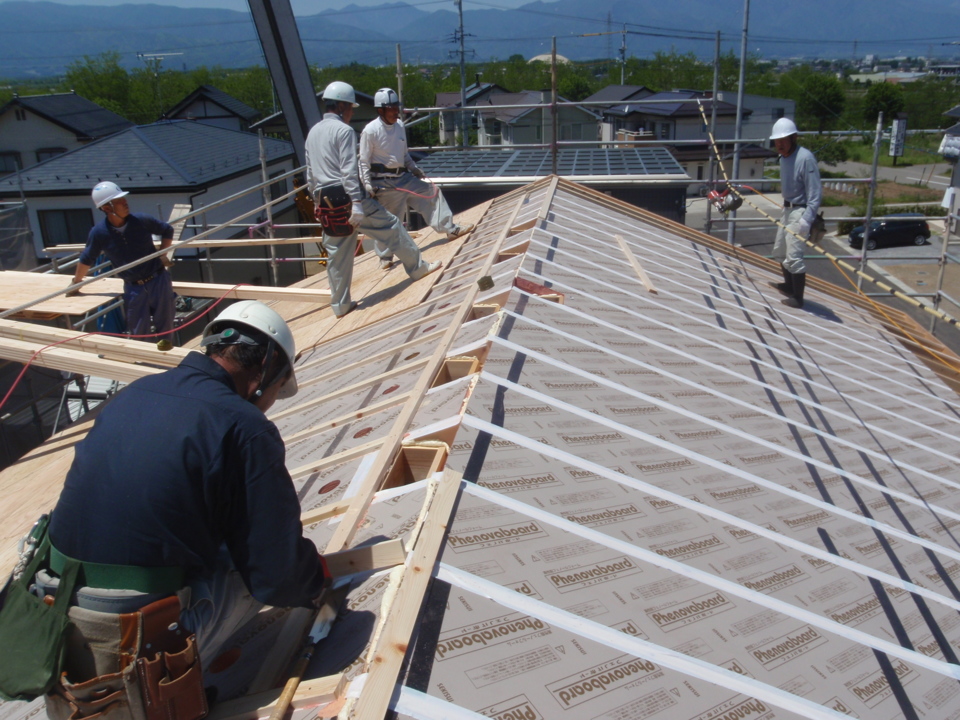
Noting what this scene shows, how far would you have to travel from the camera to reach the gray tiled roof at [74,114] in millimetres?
30562

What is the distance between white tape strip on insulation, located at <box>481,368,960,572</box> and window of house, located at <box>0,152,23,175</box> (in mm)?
35096

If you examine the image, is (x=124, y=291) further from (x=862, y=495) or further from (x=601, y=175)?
(x=601, y=175)

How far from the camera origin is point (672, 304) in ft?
21.1

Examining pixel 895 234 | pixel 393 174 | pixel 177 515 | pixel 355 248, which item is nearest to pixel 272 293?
pixel 355 248

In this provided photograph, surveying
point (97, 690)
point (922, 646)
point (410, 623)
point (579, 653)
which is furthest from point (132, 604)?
point (922, 646)

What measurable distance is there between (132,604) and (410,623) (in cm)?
78

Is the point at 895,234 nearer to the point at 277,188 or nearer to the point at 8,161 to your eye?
the point at 277,188

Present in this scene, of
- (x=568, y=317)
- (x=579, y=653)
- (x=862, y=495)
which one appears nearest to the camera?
(x=579, y=653)

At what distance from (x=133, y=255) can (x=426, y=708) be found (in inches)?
269

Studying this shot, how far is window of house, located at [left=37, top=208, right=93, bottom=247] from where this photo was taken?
20172 mm

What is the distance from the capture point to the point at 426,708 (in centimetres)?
195

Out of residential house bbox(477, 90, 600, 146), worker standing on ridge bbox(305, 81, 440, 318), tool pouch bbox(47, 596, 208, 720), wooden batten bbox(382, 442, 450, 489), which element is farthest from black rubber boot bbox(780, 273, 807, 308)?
residential house bbox(477, 90, 600, 146)

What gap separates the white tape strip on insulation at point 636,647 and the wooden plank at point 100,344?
3.48 m

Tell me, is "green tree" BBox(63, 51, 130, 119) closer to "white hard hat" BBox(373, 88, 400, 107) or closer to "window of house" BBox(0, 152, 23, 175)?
"window of house" BBox(0, 152, 23, 175)
